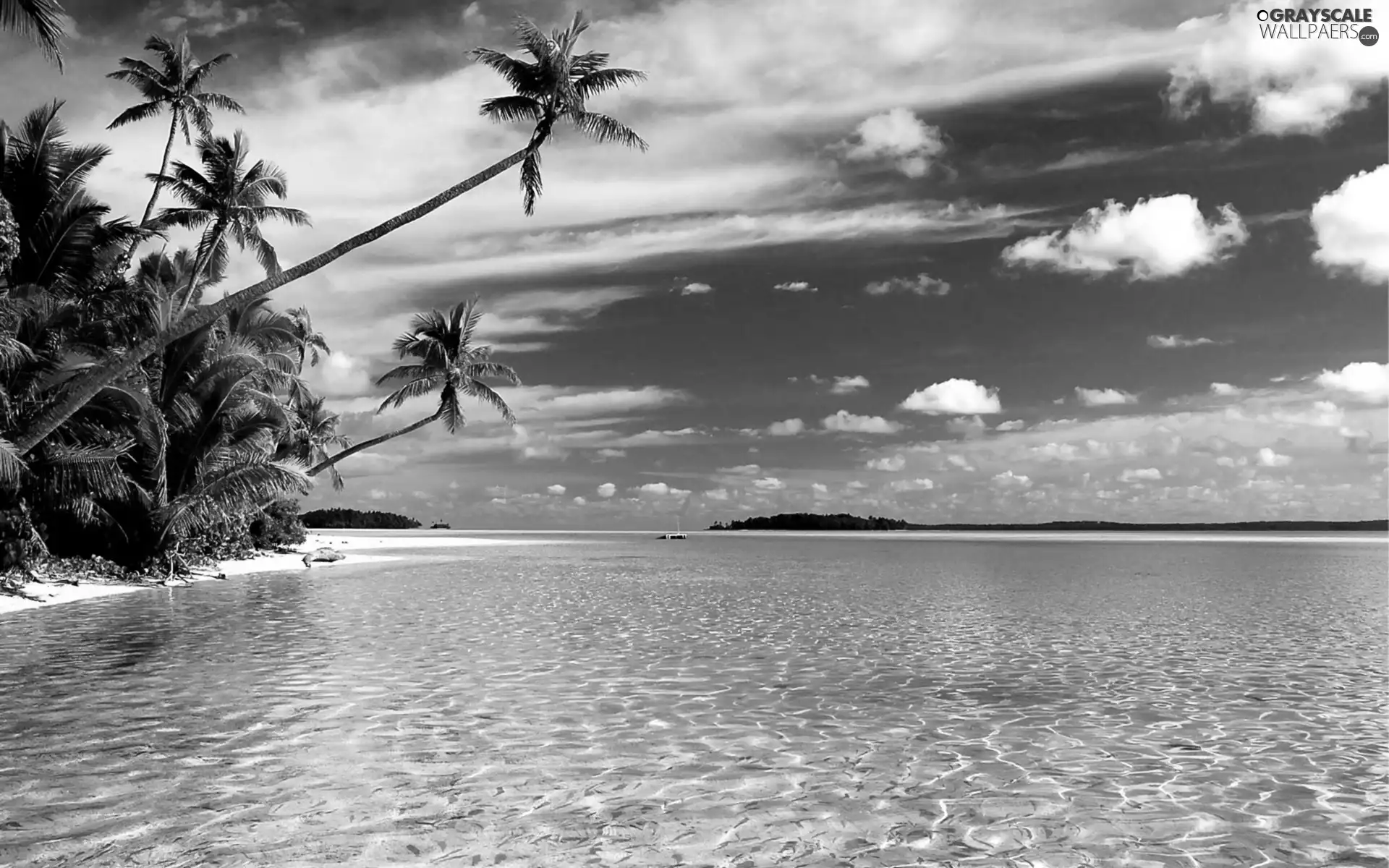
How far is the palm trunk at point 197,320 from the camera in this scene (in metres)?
18.0

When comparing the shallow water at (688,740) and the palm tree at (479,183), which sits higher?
the palm tree at (479,183)

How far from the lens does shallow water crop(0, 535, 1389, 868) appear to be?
527 cm

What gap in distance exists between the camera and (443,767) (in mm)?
6703

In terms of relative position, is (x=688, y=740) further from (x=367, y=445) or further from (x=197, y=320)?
(x=367, y=445)

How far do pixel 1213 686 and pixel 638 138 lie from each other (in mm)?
19960

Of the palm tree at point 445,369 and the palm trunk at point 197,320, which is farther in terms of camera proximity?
the palm tree at point 445,369

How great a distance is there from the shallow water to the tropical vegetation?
4698mm

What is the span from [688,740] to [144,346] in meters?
16.2

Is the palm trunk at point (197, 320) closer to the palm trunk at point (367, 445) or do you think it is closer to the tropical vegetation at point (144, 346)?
the tropical vegetation at point (144, 346)

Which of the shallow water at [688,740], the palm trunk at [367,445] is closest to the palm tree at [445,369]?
the palm trunk at [367,445]

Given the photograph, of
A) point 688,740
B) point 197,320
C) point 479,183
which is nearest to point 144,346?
point 197,320

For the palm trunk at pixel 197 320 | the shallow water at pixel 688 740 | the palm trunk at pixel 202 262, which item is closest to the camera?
the shallow water at pixel 688 740

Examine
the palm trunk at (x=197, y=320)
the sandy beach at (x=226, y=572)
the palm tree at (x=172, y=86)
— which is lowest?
the sandy beach at (x=226, y=572)

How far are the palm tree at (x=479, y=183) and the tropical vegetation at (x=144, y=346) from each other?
40mm
